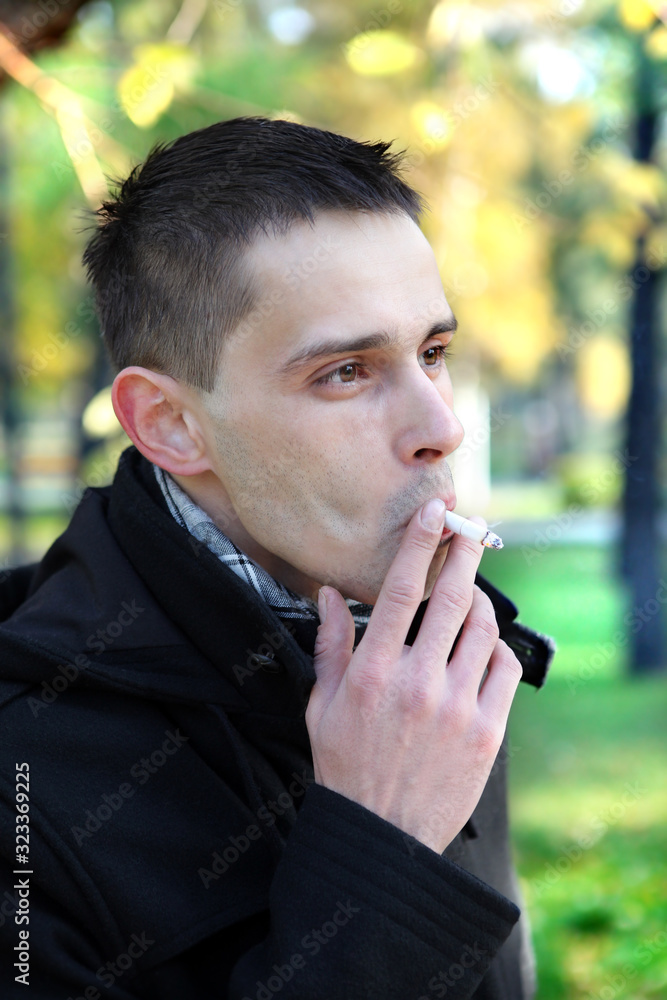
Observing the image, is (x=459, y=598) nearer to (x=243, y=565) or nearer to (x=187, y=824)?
(x=243, y=565)

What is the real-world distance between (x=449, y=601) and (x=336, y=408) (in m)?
0.47

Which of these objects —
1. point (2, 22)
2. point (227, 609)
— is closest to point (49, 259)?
point (2, 22)

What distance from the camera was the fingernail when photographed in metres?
1.83

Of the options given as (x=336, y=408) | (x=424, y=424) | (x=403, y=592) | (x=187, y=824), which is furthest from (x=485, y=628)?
(x=187, y=824)

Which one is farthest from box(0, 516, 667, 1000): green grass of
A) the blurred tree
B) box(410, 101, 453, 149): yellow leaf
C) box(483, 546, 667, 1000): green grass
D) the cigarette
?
the cigarette

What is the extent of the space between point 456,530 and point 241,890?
805 mm

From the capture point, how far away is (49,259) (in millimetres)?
10836

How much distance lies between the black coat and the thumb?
3cm

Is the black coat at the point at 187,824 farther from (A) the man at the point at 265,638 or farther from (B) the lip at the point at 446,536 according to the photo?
(B) the lip at the point at 446,536

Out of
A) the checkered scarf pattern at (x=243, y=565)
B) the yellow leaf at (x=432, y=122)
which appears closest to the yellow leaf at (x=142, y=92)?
the yellow leaf at (x=432, y=122)

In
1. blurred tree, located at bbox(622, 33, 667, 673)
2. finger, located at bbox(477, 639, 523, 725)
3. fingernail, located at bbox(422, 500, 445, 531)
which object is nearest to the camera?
finger, located at bbox(477, 639, 523, 725)

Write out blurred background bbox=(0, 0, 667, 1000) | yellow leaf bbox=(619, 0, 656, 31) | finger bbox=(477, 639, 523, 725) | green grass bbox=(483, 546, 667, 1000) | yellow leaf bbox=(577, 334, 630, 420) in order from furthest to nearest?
yellow leaf bbox=(577, 334, 630, 420)
green grass bbox=(483, 546, 667, 1000)
blurred background bbox=(0, 0, 667, 1000)
yellow leaf bbox=(619, 0, 656, 31)
finger bbox=(477, 639, 523, 725)

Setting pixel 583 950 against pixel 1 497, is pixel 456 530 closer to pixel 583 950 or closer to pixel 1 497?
pixel 583 950

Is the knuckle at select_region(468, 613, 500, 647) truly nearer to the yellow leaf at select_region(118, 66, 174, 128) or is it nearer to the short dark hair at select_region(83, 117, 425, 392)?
the short dark hair at select_region(83, 117, 425, 392)
